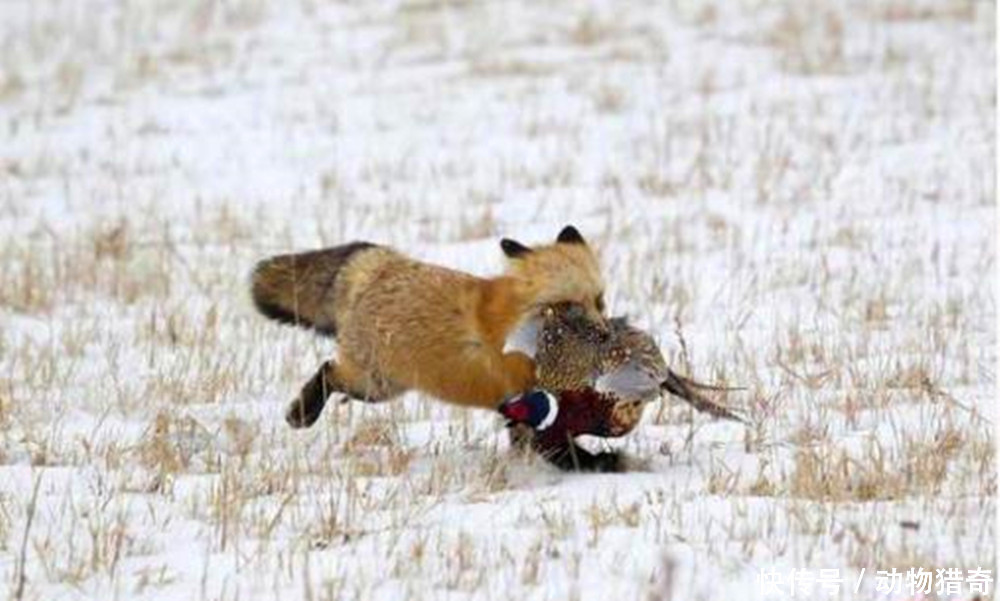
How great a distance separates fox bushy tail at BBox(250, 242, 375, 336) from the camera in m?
7.56

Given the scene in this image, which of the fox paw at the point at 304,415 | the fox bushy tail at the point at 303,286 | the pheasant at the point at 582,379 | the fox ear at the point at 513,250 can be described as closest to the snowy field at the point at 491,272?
the fox paw at the point at 304,415

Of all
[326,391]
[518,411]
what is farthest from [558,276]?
[326,391]

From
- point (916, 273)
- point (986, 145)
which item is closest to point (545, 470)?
point (916, 273)

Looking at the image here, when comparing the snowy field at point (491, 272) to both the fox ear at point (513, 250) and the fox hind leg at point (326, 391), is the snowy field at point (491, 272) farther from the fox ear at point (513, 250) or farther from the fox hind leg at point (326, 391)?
the fox ear at point (513, 250)

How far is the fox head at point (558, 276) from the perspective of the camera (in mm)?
6414

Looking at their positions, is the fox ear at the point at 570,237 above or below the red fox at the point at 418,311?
above

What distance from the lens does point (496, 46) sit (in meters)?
16.8

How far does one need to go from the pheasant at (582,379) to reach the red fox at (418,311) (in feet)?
0.25

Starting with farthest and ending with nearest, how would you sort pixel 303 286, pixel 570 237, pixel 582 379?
1. pixel 303 286
2. pixel 570 237
3. pixel 582 379

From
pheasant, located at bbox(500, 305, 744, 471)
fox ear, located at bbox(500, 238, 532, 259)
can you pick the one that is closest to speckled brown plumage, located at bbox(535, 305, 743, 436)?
pheasant, located at bbox(500, 305, 744, 471)

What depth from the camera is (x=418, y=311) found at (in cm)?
687

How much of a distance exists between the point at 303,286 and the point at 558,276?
62.3 inches

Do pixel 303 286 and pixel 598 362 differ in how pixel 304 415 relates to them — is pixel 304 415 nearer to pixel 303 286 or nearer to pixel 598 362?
pixel 303 286

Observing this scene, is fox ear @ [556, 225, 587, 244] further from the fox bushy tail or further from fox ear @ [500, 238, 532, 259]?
the fox bushy tail
